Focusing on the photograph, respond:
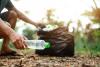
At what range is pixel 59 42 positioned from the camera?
7.50m

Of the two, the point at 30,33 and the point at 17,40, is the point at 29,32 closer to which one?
the point at 30,33

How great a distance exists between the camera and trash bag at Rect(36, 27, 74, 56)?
7.42 meters

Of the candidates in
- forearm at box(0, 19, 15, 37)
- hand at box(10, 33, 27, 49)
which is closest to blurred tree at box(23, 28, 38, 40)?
forearm at box(0, 19, 15, 37)

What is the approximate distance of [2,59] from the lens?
6.47 metres

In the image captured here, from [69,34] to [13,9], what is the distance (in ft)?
5.39

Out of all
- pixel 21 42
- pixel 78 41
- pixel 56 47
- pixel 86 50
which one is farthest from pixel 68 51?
pixel 21 42

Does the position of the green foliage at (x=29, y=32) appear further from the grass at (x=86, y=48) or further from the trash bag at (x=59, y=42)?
the trash bag at (x=59, y=42)

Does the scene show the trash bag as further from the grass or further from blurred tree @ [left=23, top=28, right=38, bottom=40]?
blurred tree @ [left=23, top=28, right=38, bottom=40]

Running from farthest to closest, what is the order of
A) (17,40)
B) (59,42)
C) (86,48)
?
(86,48), (59,42), (17,40)

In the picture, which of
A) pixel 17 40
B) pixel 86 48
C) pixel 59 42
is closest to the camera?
pixel 17 40

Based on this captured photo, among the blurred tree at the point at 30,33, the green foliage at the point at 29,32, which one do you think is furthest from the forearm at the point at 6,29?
the green foliage at the point at 29,32

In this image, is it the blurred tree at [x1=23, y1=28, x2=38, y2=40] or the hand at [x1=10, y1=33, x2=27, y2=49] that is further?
the blurred tree at [x1=23, y1=28, x2=38, y2=40]

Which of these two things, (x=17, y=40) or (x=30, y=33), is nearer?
(x=17, y=40)

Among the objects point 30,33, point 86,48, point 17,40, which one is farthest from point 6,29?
point 30,33
